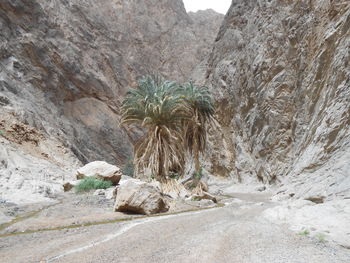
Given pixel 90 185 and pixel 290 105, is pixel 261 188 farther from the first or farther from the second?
pixel 90 185

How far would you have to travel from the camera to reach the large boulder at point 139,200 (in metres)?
9.55

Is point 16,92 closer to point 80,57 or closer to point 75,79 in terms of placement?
→ point 75,79

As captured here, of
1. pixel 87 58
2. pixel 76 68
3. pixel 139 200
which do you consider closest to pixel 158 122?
pixel 139 200

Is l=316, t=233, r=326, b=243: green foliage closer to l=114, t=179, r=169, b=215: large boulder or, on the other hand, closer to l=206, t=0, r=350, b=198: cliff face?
l=206, t=0, r=350, b=198: cliff face

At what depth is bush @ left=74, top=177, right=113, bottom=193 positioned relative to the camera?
14.5 metres

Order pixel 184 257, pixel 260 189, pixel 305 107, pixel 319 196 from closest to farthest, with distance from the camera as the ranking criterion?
pixel 184 257
pixel 319 196
pixel 305 107
pixel 260 189

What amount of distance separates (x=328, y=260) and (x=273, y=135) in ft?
89.1

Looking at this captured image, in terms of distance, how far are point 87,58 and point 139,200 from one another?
51046mm

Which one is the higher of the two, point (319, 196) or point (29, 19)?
point (29, 19)

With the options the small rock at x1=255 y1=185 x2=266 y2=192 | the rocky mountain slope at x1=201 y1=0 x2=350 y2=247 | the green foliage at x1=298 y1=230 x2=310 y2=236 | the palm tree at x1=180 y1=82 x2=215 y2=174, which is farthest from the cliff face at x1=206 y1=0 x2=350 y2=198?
the palm tree at x1=180 y1=82 x2=215 y2=174

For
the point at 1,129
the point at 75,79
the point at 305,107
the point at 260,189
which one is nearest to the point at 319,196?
the point at 305,107

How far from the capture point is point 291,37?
1172 inches

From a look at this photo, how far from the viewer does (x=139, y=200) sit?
970 cm

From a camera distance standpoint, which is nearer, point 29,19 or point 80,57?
point 29,19
